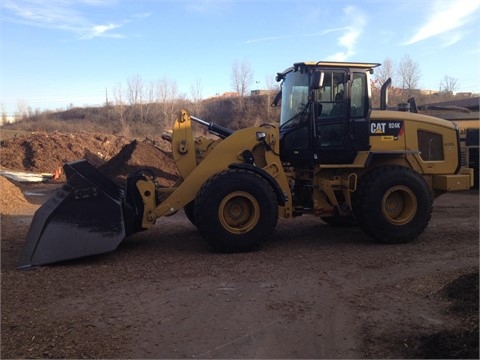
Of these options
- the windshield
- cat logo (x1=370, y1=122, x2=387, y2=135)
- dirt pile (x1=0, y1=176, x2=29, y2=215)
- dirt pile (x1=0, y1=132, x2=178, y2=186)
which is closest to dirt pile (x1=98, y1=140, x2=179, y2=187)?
dirt pile (x1=0, y1=132, x2=178, y2=186)

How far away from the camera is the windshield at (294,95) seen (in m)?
7.85

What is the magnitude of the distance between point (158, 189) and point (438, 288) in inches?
167

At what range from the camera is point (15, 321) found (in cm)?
459

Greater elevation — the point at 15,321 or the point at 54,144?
the point at 54,144

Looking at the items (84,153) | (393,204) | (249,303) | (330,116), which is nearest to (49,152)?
(84,153)

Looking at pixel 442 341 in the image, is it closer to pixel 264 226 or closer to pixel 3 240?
pixel 264 226

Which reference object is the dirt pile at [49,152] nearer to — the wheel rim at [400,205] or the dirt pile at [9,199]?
the dirt pile at [9,199]

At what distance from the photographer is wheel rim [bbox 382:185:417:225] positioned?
25.5 feet

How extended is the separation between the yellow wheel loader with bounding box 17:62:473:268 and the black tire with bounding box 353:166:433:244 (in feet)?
0.05

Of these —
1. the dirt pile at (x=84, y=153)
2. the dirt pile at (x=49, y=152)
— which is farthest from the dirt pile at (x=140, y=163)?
the dirt pile at (x=49, y=152)

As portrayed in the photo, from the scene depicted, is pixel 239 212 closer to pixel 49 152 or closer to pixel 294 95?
pixel 294 95

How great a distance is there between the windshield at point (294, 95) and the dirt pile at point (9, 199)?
6.97 m

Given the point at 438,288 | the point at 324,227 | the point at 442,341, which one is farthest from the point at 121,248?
the point at 442,341

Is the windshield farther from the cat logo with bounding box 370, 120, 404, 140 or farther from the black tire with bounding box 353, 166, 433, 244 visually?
the black tire with bounding box 353, 166, 433, 244
